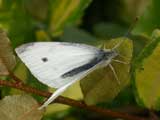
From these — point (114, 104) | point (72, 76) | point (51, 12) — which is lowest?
point (114, 104)

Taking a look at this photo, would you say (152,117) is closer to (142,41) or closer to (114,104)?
(114,104)

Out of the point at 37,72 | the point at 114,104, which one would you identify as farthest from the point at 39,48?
the point at 114,104

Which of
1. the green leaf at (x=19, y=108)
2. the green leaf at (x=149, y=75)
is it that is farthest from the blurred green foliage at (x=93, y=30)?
the green leaf at (x=19, y=108)

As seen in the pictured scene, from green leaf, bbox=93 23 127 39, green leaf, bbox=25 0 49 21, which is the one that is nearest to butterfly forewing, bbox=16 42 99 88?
green leaf, bbox=93 23 127 39

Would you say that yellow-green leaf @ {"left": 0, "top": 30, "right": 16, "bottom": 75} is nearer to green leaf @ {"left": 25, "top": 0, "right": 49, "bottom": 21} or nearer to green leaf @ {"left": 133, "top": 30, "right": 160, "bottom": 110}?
green leaf @ {"left": 133, "top": 30, "right": 160, "bottom": 110}

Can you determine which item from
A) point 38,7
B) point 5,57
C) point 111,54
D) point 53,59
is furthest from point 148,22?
point 38,7

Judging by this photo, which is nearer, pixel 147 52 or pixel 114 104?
pixel 147 52

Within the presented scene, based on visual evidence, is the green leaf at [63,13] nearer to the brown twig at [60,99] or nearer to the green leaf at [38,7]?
the green leaf at [38,7]
